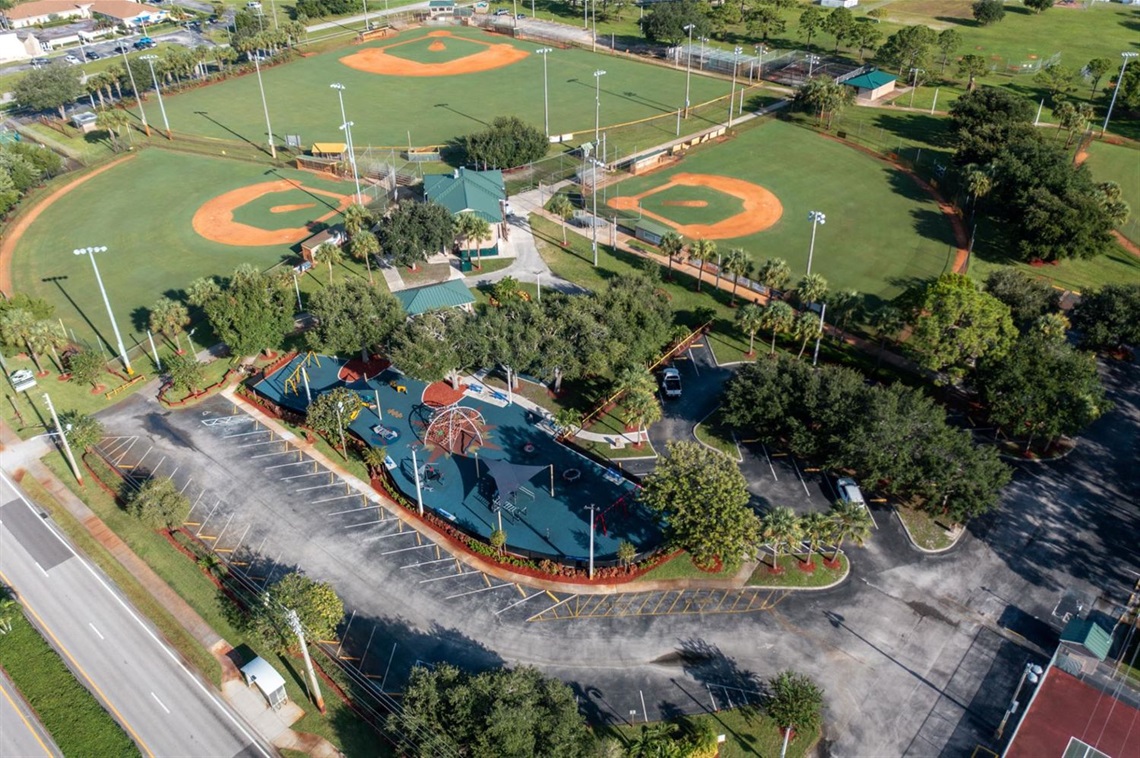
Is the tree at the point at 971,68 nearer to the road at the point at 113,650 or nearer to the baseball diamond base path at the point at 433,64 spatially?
the baseball diamond base path at the point at 433,64

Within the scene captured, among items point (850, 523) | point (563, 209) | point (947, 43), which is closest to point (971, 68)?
point (947, 43)

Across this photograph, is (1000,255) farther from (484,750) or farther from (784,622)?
(484,750)

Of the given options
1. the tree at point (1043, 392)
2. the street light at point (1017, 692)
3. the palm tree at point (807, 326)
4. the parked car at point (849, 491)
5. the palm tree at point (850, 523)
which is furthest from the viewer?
the palm tree at point (807, 326)

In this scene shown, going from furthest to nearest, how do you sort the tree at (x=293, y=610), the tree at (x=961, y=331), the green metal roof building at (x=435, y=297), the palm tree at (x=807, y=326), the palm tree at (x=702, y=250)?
the palm tree at (x=702, y=250) < the green metal roof building at (x=435, y=297) < the palm tree at (x=807, y=326) < the tree at (x=961, y=331) < the tree at (x=293, y=610)

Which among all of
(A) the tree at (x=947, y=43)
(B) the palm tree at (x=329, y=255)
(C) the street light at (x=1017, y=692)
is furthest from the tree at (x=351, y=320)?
(A) the tree at (x=947, y=43)

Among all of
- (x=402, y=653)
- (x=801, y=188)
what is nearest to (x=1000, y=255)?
(x=801, y=188)

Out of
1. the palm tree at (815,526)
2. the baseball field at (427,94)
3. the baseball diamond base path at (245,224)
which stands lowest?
the palm tree at (815,526)
